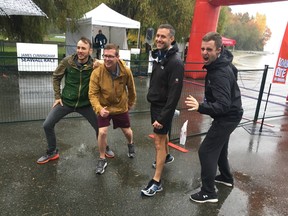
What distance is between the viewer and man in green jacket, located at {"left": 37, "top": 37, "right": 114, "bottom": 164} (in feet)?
12.8

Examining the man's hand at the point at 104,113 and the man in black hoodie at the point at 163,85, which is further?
the man's hand at the point at 104,113

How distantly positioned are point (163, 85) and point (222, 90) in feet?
2.46

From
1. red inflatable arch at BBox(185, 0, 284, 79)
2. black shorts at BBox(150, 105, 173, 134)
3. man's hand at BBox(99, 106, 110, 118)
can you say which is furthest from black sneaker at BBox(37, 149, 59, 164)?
red inflatable arch at BBox(185, 0, 284, 79)

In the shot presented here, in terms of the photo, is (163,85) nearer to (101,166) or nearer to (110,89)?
(110,89)

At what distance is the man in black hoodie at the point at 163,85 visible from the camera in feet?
10.4

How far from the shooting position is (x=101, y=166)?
4.00m

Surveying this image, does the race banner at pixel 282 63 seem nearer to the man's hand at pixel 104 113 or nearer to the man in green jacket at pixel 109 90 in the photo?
the man in green jacket at pixel 109 90

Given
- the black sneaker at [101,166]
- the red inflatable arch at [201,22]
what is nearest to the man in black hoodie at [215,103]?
the black sneaker at [101,166]

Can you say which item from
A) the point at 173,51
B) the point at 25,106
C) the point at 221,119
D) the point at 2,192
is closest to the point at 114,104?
the point at 173,51

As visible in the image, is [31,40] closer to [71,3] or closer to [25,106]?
[71,3]

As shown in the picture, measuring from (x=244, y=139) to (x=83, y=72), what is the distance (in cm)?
369

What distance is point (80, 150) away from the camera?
4.71 meters

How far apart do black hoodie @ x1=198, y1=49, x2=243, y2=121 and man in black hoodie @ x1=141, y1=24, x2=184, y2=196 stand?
37 cm

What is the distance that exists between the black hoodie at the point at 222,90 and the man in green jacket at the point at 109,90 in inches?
50.0
